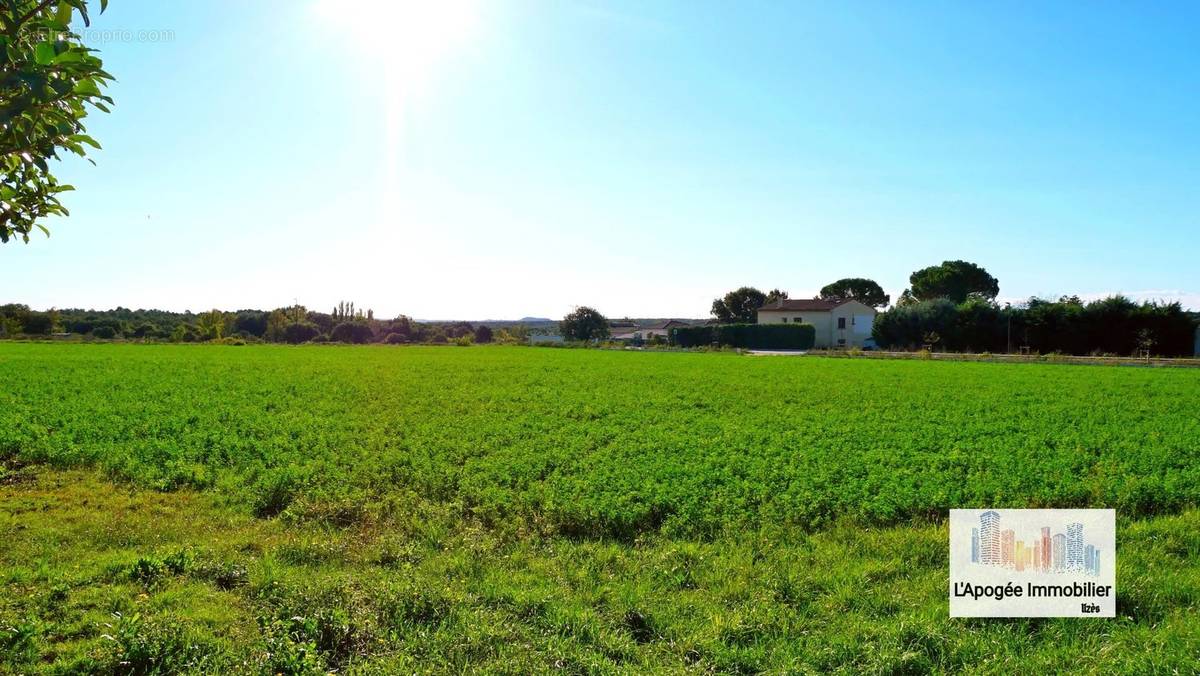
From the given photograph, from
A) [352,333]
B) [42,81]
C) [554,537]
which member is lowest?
[554,537]

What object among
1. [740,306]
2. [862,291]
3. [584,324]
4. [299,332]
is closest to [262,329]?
[299,332]

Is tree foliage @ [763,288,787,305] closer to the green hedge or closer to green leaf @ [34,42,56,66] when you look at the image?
the green hedge

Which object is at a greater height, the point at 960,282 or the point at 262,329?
the point at 960,282

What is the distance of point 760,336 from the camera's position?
233 feet

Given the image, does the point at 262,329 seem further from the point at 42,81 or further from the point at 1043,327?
the point at 42,81

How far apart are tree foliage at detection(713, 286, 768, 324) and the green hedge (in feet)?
121

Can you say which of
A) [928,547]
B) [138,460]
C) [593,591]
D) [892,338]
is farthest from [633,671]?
[892,338]

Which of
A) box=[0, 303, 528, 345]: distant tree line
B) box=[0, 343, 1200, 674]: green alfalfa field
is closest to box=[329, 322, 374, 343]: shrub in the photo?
box=[0, 303, 528, 345]: distant tree line

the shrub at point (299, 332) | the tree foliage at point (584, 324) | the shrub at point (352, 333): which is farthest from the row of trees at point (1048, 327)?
the shrub at point (299, 332)

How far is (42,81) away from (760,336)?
70836 millimetres

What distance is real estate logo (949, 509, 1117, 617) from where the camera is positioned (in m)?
5.41

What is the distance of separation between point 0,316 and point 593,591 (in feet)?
348

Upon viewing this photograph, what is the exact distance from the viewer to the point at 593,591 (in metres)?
5.80

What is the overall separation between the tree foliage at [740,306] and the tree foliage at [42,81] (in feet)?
353
